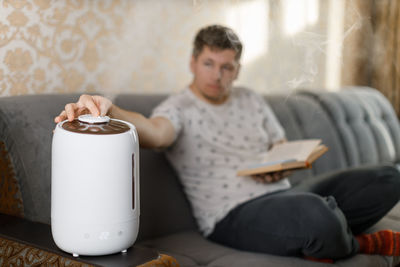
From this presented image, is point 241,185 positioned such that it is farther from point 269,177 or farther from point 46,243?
point 46,243

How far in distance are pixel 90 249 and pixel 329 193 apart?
97 cm

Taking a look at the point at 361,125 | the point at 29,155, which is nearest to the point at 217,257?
the point at 29,155

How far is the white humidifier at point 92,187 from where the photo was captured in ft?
2.60

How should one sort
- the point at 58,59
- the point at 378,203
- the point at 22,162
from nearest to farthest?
the point at 22,162
the point at 58,59
the point at 378,203

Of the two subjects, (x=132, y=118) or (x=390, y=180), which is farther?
(x=390, y=180)

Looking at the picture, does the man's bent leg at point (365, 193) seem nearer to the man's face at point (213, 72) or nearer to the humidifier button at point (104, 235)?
the man's face at point (213, 72)

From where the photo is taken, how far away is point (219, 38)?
4.82ft

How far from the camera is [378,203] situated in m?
1.47

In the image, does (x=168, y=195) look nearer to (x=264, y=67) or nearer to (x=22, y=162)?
(x=22, y=162)

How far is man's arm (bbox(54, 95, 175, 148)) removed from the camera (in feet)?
2.98

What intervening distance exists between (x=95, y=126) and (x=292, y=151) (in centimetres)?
82

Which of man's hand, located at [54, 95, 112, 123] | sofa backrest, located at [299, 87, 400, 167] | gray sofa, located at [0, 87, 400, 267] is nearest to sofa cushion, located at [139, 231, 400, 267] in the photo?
gray sofa, located at [0, 87, 400, 267]

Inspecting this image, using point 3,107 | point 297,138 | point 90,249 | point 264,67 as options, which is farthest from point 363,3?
point 90,249

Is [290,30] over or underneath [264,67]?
over
